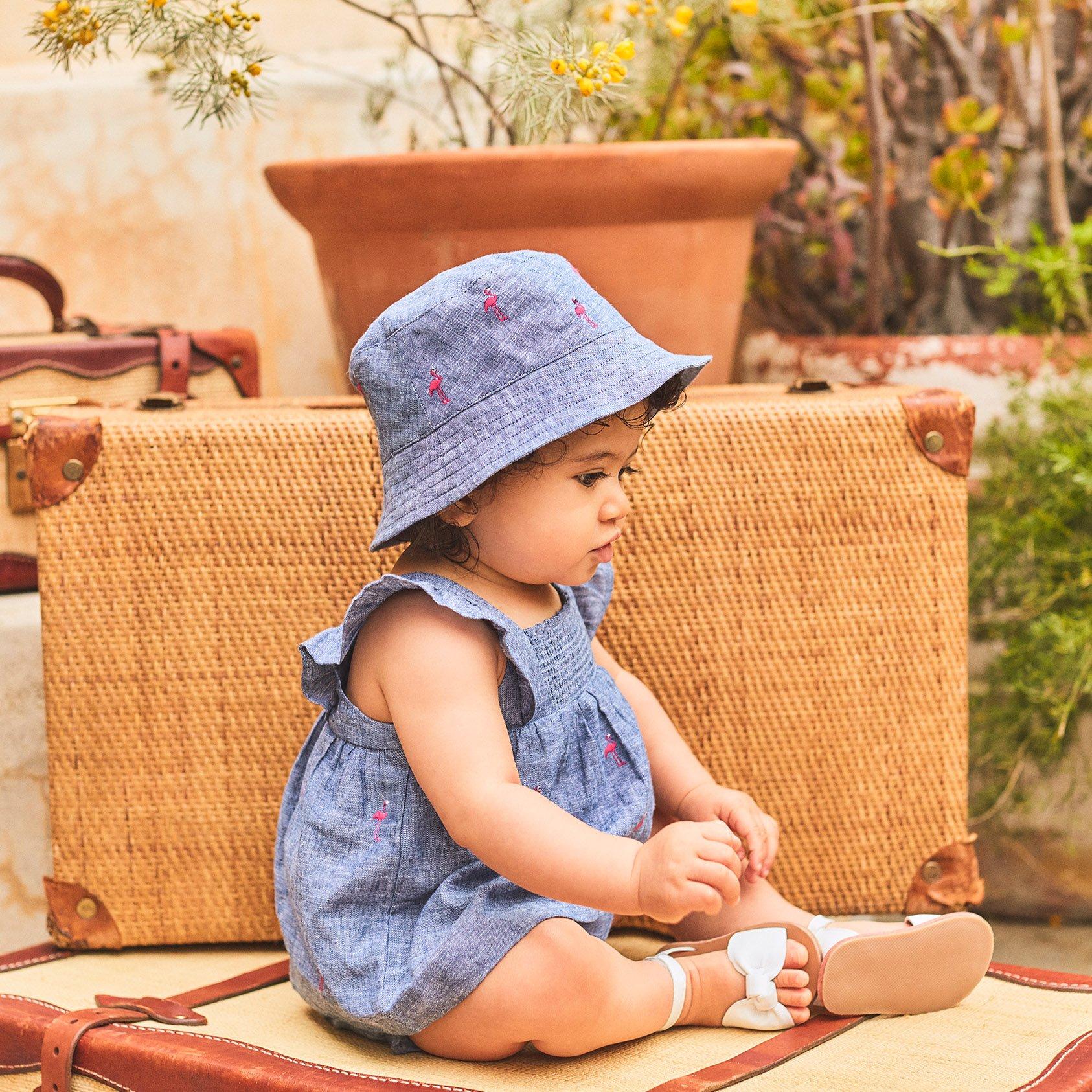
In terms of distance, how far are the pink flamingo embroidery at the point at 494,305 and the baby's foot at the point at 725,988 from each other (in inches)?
18.5

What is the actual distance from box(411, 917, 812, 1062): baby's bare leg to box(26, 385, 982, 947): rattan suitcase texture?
0.23 m

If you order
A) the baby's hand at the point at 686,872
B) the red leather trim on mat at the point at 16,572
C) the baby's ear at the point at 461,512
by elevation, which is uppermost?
the baby's ear at the point at 461,512

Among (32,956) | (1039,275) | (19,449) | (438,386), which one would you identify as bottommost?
(32,956)

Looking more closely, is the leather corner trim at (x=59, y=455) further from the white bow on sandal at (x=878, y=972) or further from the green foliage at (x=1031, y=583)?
the green foliage at (x=1031, y=583)

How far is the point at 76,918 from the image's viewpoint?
102 cm

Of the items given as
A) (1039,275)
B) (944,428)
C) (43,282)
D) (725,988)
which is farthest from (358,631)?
(1039,275)

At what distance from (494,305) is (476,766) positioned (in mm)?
300

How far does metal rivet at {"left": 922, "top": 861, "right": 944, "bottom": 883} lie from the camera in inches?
41.5

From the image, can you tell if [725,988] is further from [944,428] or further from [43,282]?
[43,282]

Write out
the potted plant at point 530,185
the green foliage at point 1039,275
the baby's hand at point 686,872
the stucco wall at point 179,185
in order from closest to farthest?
1. the baby's hand at point 686,872
2. the potted plant at point 530,185
3. the green foliage at point 1039,275
4. the stucco wall at point 179,185

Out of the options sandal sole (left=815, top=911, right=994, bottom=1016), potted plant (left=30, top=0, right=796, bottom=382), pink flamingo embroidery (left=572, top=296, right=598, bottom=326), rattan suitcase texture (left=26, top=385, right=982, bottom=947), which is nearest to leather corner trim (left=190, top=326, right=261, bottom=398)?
potted plant (left=30, top=0, right=796, bottom=382)

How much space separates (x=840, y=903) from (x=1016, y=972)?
163mm

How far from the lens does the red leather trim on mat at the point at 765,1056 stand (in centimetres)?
77

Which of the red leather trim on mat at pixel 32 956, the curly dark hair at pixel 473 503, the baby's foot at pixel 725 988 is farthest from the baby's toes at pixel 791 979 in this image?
the red leather trim on mat at pixel 32 956
